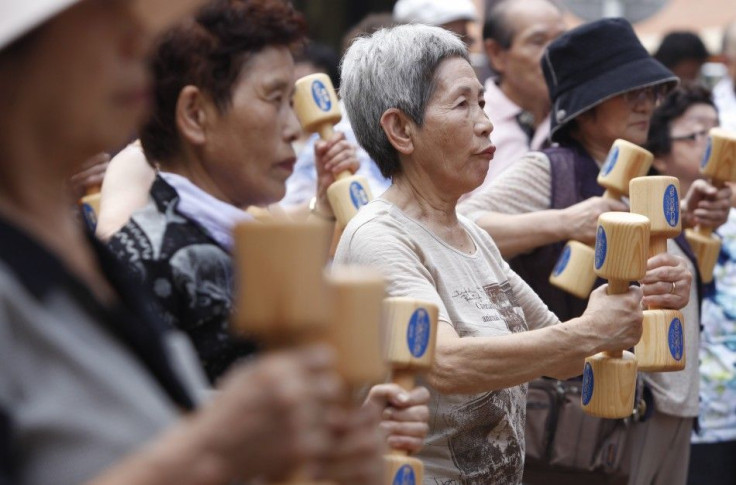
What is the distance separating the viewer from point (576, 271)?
3.56 metres

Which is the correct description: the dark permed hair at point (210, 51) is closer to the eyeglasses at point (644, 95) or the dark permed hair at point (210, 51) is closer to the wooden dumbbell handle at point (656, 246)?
the wooden dumbbell handle at point (656, 246)

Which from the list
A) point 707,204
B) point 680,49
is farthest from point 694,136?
point 680,49

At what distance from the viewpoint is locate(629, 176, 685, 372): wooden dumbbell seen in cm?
323

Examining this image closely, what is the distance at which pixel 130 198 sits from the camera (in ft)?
9.46

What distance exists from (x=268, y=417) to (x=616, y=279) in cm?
183

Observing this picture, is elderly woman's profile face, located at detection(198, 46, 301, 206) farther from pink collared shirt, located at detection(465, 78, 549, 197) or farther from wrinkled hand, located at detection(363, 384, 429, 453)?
pink collared shirt, located at detection(465, 78, 549, 197)

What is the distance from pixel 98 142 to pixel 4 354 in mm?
253

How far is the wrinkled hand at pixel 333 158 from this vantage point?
3.65 m

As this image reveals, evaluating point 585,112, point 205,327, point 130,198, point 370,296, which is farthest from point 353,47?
point 370,296

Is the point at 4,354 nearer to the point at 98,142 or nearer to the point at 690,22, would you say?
the point at 98,142

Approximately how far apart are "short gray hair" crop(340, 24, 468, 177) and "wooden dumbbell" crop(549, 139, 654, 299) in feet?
2.31

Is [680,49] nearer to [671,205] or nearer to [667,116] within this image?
[667,116]

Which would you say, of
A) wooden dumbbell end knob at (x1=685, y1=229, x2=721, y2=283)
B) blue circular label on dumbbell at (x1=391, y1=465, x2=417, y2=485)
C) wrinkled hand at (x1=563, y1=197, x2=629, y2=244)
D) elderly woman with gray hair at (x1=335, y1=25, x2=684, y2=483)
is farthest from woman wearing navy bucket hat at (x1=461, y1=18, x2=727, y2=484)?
blue circular label on dumbbell at (x1=391, y1=465, x2=417, y2=485)

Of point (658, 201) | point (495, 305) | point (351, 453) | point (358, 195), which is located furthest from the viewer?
point (358, 195)
